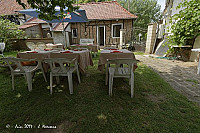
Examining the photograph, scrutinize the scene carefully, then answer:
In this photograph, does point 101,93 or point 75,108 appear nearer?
point 75,108

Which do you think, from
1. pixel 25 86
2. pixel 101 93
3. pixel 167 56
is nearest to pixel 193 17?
pixel 167 56

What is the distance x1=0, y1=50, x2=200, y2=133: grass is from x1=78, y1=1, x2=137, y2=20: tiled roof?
9280 mm

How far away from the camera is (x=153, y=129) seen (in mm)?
1362

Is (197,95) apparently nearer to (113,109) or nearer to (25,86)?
(113,109)

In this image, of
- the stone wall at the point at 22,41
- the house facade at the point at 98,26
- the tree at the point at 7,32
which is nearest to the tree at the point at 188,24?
the house facade at the point at 98,26

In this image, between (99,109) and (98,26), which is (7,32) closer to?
(98,26)

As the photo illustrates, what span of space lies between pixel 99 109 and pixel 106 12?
448 inches

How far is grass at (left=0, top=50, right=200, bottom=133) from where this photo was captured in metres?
1.42

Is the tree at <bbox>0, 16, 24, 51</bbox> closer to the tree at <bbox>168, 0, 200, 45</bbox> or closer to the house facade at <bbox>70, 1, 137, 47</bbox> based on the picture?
the house facade at <bbox>70, 1, 137, 47</bbox>

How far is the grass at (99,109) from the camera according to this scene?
4.65 ft

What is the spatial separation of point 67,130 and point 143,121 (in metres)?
1.15

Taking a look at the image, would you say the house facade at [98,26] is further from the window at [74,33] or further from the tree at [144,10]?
the tree at [144,10]

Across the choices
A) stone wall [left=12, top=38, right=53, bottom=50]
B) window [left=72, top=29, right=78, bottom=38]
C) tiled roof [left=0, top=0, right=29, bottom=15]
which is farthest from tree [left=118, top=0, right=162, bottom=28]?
tiled roof [left=0, top=0, right=29, bottom=15]

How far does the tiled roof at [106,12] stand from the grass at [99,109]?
365 inches
